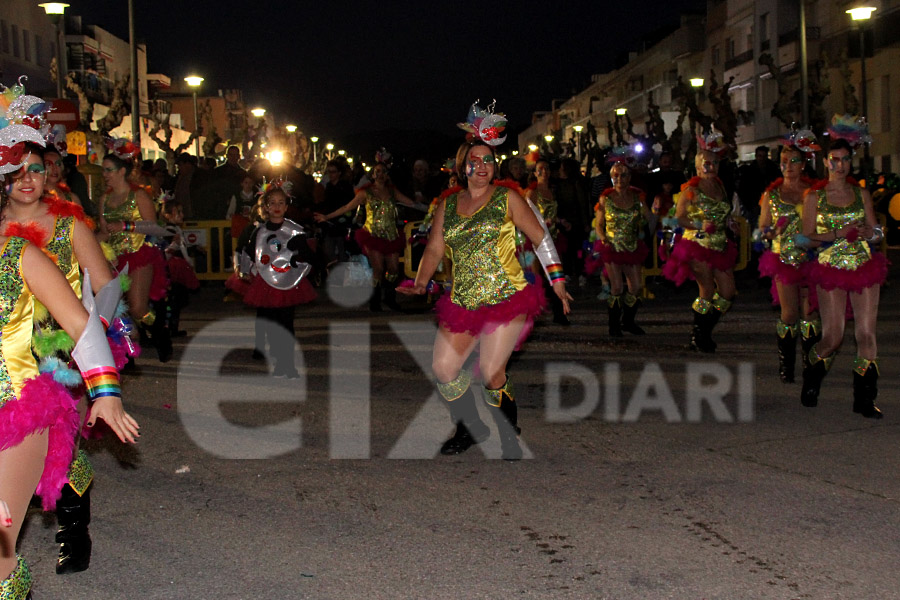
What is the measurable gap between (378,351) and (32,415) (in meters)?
8.12

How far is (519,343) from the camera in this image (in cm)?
699

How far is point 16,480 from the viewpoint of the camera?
360 centimetres

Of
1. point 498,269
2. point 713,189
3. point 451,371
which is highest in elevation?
point 713,189

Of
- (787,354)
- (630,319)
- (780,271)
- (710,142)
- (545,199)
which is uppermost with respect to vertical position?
(710,142)

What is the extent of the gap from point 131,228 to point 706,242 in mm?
5238

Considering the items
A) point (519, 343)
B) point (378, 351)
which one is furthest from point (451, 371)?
point (378, 351)

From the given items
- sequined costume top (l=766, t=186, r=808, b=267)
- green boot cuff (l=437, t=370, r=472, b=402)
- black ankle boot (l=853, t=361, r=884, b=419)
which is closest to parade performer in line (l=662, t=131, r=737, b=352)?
sequined costume top (l=766, t=186, r=808, b=267)

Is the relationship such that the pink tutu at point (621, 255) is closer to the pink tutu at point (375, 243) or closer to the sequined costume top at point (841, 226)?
the pink tutu at point (375, 243)

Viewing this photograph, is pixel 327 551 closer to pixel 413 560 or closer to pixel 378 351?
pixel 413 560

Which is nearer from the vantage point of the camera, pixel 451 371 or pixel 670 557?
pixel 670 557

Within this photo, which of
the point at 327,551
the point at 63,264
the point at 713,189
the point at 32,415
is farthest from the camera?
the point at 713,189

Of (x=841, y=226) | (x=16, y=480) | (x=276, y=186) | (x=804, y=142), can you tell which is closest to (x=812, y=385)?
(x=841, y=226)

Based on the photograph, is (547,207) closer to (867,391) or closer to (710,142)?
(710,142)

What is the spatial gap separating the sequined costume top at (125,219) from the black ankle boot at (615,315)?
5059mm
